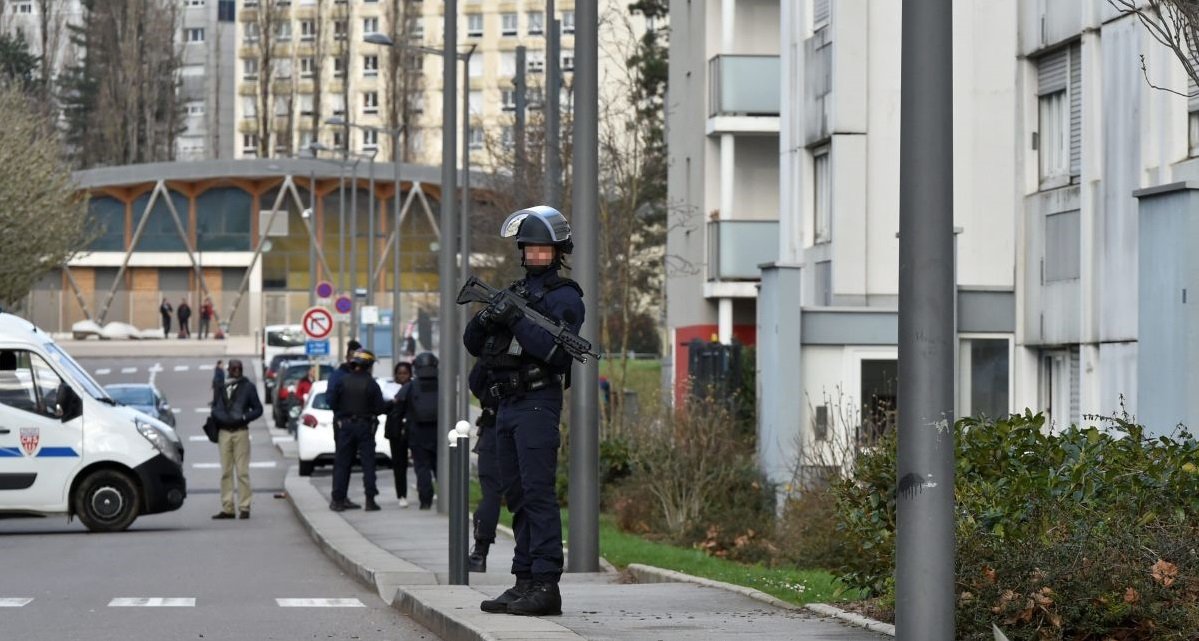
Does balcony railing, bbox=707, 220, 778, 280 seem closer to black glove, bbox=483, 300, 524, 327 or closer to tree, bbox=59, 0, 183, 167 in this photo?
black glove, bbox=483, 300, 524, 327

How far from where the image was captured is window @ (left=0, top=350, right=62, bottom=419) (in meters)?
21.7

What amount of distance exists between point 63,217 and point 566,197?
98.3 feet

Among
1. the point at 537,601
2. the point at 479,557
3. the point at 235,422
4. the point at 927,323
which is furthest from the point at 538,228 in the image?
the point at 235,422

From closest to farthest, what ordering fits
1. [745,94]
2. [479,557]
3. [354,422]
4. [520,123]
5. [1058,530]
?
[1058,530] < [479,557] < [354,422] < [520,123] < [745,94]

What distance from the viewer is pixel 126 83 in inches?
4242

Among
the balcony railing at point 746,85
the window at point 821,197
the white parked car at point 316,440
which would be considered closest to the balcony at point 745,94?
the balcony railing at point 746,85

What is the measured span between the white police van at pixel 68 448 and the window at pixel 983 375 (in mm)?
8614

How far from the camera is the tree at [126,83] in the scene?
350 ft

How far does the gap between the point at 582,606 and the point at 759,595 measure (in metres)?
1.20

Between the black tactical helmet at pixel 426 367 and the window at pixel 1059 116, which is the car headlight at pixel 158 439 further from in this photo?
the window at pixel 1059 116

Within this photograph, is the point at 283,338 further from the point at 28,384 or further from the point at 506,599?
the point at 506,599

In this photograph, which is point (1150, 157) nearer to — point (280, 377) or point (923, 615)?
point (923, 615)

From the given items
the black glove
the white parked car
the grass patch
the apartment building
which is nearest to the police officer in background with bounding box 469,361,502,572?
the grass patch

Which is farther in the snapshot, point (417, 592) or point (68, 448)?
point (68, 448)
